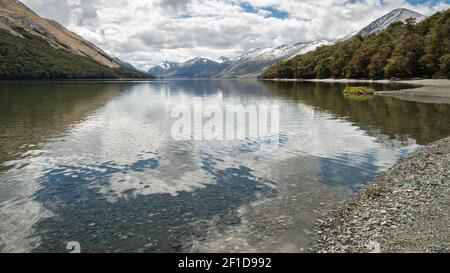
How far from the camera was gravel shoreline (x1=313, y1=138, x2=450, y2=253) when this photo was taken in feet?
49.5

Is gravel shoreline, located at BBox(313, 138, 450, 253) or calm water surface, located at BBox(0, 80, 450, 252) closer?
gravel shoreline, located at BBox(313, 138, 450, 253)

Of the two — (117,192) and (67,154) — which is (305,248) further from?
(67,154)

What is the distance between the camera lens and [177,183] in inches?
1067

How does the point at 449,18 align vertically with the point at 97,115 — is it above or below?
above

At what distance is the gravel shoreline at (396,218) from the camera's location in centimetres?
1509

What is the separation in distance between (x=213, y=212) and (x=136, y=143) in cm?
2322

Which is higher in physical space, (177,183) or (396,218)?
(396,218)

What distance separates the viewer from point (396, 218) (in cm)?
1764

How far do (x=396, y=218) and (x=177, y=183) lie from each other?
609 inches

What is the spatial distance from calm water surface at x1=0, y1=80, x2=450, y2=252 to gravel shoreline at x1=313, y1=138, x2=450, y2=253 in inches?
57.5

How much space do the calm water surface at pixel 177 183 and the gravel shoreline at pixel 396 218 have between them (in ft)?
4.79

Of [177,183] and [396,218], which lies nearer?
[396,218]
